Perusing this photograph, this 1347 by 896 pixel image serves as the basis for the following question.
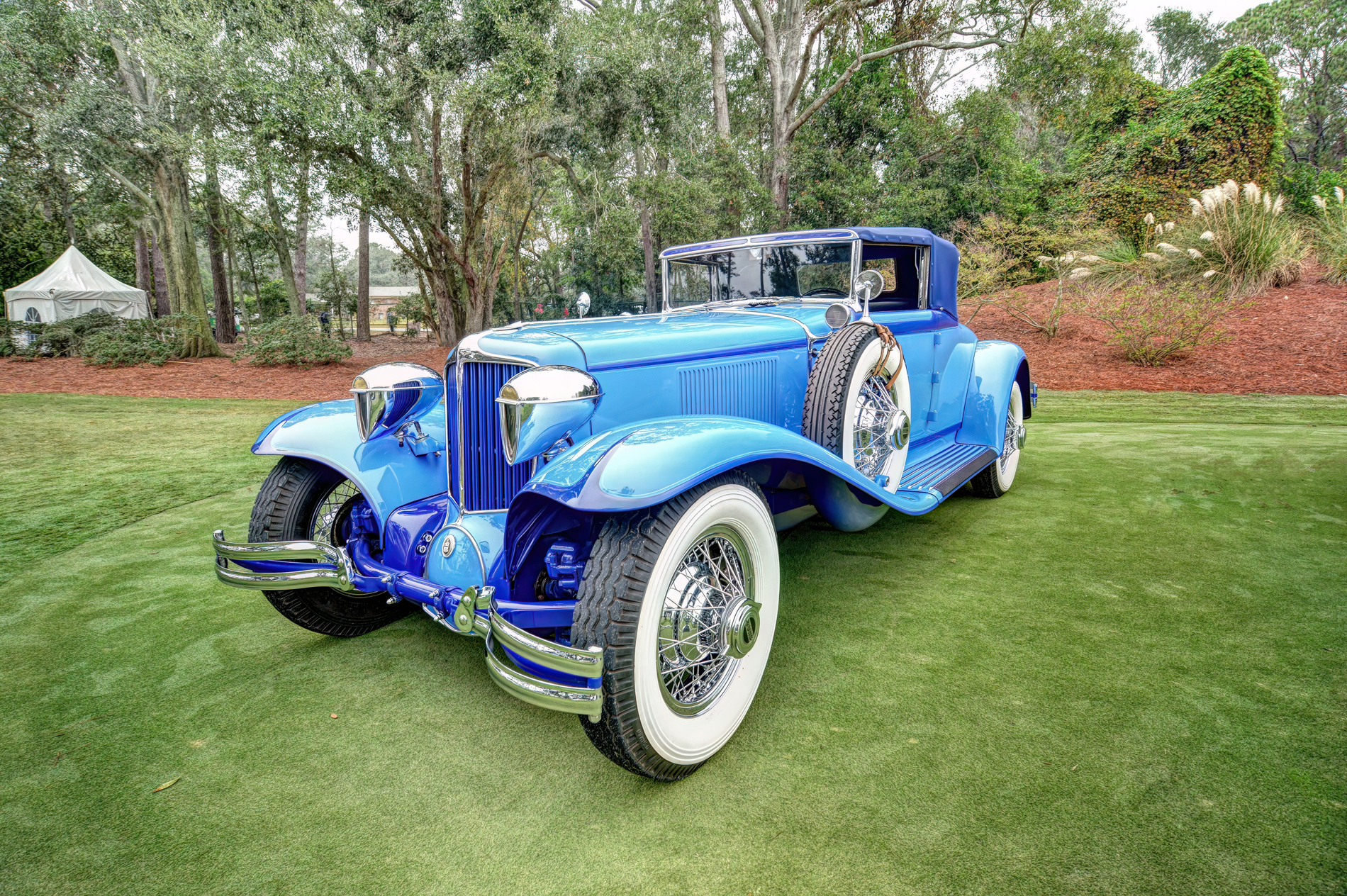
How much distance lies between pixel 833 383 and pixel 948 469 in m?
1.17

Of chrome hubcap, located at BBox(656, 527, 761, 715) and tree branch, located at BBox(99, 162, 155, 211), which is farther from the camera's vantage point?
tree branch, located at BBox(99, 162, 155, 211)

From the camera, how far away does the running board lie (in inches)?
128

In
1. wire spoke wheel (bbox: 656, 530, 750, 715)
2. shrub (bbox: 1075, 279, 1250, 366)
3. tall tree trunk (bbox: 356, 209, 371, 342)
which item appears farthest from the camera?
tall tree trunk (bbox: 356, 209, 371, 342)

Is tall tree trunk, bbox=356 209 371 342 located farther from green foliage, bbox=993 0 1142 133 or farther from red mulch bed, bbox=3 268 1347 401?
green foliage, bbox=993 0 1142 133

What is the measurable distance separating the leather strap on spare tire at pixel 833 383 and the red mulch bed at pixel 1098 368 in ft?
26.1

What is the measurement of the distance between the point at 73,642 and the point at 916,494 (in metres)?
3.72

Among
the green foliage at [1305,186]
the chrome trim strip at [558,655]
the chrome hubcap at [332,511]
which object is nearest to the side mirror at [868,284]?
the chrome trim strip at [558,655]

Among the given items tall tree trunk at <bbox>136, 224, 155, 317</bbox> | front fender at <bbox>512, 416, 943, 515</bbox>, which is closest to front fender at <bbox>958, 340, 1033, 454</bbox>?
front fender at <bbox>512, 416, 943, 515</bbox>

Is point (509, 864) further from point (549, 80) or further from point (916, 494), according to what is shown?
point (549, 80)

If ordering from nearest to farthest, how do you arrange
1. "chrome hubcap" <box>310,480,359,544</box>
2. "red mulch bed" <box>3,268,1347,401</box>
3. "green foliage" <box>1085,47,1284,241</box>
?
"chrome hubcap" <box>310,480,359,544</box> → "red mulch bed" <box>3,268,1347,401</box> → "green foliage" <box>1085,47,1284,241</box>

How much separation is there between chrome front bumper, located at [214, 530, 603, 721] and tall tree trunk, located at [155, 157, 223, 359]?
14.6 meters

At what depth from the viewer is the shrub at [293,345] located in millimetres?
13055

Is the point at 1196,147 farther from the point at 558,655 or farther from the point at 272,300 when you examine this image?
the point at 272,300

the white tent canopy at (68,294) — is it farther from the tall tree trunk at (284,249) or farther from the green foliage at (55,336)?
the tall tree trunk at (284,249)
